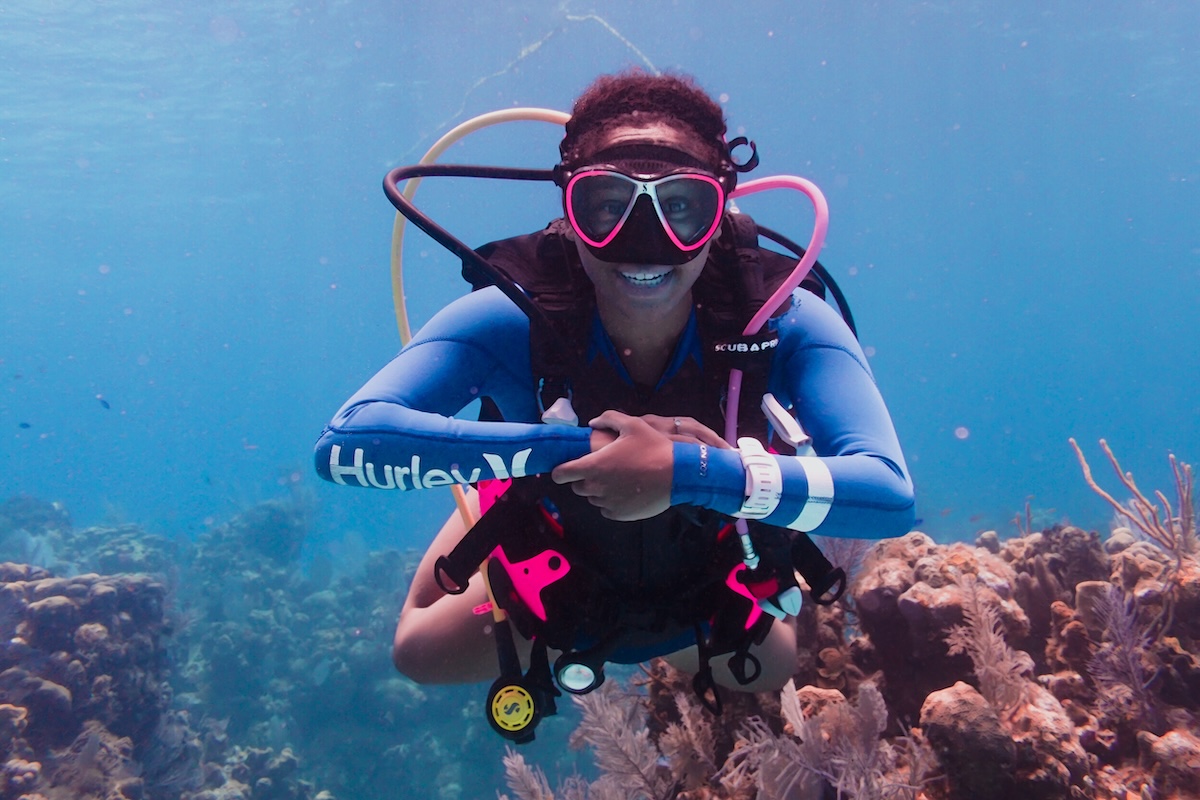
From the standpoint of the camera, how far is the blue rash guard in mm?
2203

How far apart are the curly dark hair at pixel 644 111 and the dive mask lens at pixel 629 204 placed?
0.18 metres

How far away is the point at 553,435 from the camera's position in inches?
89.8

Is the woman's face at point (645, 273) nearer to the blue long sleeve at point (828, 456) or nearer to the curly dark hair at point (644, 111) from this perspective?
the curly dark hair at point (644, 111)

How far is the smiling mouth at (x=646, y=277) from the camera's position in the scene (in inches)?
104

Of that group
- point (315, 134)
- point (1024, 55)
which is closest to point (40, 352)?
point (315, 134)

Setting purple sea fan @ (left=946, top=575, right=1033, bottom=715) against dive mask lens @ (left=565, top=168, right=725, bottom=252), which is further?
purple sea fan @ (left=946, top=575, right=1033, bottom=715)

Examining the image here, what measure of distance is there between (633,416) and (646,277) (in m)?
0.55

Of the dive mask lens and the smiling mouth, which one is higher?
the dive mask lens

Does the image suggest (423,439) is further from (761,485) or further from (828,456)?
(828,456)

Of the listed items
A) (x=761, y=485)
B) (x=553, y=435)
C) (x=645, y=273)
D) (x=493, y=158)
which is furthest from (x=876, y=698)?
(x=493, y=158)

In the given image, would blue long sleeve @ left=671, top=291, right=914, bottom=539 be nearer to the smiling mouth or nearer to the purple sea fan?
the smiling mouth

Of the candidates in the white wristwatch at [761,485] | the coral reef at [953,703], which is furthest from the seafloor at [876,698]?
the white wristwatch at [761,485]

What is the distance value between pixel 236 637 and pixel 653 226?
54.0 ft

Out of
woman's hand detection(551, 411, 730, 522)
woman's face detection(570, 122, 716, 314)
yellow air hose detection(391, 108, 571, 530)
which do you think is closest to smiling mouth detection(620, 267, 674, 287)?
woman's face detection(570, 122, 716, 314)
